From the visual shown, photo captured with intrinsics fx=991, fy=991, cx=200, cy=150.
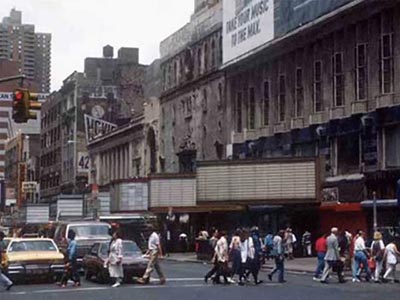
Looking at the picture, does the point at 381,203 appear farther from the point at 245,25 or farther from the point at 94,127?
the point at 94,127

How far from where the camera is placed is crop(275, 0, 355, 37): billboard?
52.4m

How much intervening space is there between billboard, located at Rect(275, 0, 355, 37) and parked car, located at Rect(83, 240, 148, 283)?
78.4 ft

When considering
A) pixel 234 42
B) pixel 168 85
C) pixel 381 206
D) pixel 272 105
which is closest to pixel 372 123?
pixel 381 206

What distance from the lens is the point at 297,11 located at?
55.9 meters

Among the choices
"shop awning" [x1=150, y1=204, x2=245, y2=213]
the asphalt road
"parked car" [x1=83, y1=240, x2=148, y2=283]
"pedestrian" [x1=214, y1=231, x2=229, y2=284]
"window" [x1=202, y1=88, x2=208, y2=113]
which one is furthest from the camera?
"window" [x1=202, y1=88, x2=208, y2=113]

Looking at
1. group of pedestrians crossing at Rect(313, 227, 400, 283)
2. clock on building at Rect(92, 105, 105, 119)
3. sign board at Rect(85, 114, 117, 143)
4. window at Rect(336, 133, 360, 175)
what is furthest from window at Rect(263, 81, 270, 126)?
clock on building at Rect(92, 105, 105, 119)

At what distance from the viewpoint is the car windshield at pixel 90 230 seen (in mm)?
37656

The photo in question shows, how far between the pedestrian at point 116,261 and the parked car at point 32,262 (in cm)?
189

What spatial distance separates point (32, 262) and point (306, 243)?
947 inches

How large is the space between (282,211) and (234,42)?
1502 cm

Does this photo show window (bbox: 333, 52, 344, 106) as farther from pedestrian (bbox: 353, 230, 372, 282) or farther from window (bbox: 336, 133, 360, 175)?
pedestrian (bbox: 353, 230, 372, 282)

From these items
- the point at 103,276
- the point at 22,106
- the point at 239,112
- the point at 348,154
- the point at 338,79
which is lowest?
the point at 103,276

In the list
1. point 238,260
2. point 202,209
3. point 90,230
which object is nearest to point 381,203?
point 90,230

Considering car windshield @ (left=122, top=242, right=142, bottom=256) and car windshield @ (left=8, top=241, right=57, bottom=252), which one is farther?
car windshield @ (left=8, top=241, right=57, bottom=252)
